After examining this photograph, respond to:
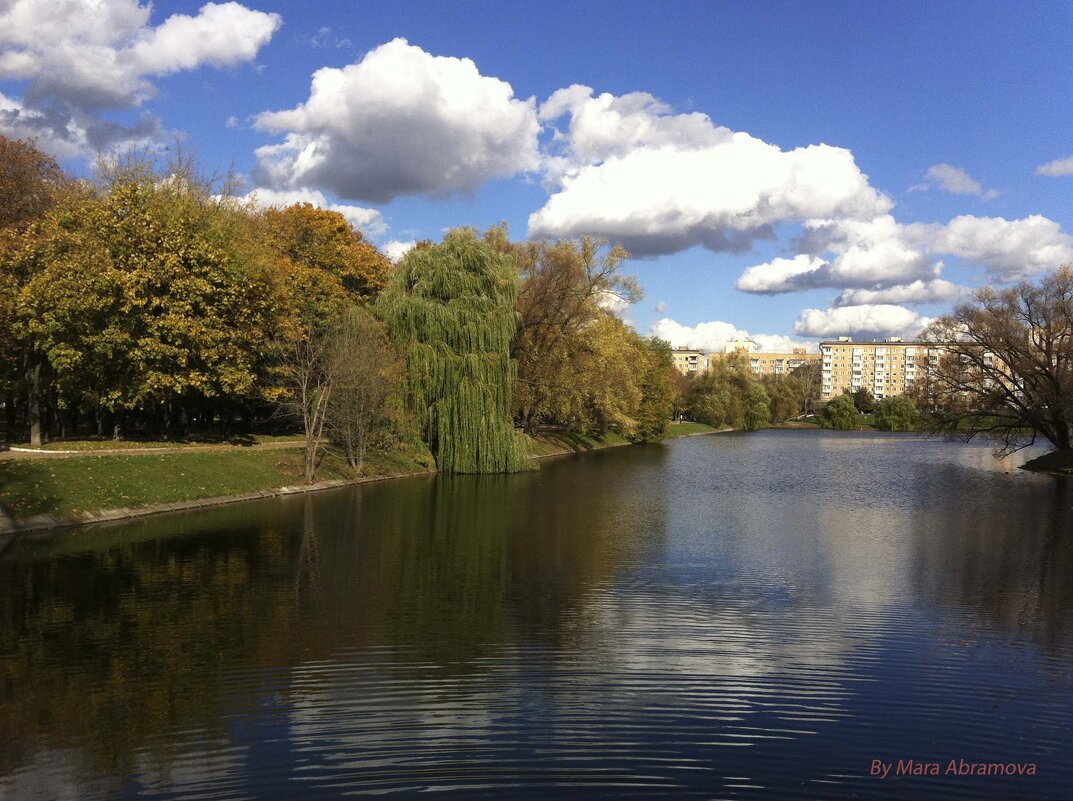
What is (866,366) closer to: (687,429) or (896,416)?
(896,416)

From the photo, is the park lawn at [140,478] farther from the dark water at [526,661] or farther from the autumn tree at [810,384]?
the autumn tree at [810,384]

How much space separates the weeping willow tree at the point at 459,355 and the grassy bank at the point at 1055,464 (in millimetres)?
33403

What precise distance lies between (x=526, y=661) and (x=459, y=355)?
2862 centimetres

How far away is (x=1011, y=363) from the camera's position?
5178 cm

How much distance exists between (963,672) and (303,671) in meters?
9.31

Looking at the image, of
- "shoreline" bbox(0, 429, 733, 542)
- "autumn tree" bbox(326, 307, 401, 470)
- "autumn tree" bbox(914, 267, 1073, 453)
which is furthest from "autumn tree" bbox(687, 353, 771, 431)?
"autumn tree" bbox(326, 307, 401, 470)

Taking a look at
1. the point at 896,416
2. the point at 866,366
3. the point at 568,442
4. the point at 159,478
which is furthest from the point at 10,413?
the point at 866,366

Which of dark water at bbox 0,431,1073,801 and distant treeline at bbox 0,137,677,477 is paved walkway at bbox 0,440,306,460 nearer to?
distant treeline at bbox 0,137,677,477

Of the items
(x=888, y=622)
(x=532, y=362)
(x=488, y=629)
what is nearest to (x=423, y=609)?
(x=488, y=629)

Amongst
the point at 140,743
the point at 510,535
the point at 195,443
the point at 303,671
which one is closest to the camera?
the point at 140,743

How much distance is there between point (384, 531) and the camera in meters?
23.7

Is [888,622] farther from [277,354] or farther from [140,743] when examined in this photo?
[277,354]

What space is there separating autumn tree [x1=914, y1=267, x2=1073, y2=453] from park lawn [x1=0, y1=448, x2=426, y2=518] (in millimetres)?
39873

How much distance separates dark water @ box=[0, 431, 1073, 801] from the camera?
328 inches
